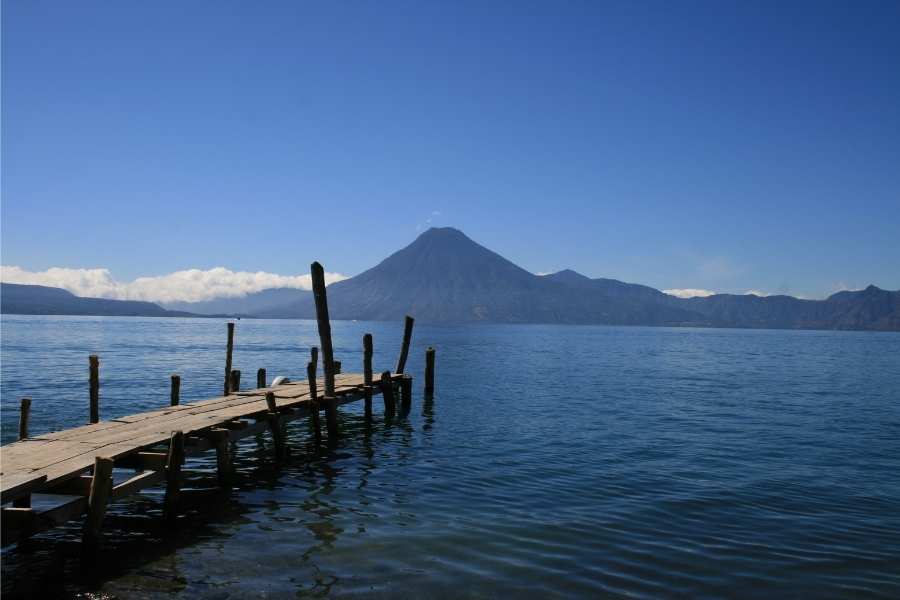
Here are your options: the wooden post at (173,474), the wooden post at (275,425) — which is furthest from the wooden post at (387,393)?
the wooden post at (173,474)

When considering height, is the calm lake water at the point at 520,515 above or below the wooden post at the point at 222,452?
below

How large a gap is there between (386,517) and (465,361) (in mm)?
52908

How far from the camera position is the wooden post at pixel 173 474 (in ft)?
38.1

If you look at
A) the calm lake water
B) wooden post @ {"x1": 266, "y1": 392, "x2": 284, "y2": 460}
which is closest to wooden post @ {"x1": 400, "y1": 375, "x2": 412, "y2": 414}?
the calm lake water

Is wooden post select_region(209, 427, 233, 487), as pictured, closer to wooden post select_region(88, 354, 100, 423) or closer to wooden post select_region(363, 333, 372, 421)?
wooden post select_region(88, 354, 100, 423)

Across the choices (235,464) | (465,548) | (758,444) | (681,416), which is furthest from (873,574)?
(681,416)

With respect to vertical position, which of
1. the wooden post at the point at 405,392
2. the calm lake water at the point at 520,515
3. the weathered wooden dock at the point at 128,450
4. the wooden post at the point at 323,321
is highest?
the wooden post at the point at 323,321

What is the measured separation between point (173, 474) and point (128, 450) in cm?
91

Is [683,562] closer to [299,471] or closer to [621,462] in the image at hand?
[621,462]

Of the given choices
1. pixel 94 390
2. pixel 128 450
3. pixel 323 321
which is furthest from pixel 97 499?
pixel 323 321

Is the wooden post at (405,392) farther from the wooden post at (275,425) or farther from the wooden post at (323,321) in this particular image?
the wooden post at (275,425)

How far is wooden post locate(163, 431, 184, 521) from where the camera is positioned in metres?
11.6

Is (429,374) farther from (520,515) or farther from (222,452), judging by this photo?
(520,515)

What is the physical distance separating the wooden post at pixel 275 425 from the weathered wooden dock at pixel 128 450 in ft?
0.09
